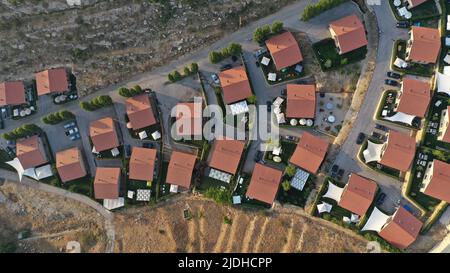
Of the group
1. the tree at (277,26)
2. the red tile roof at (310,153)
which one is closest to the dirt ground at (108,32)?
the tree at (277,26)

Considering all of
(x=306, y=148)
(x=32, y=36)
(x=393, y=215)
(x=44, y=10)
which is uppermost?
(x=44, y=10)

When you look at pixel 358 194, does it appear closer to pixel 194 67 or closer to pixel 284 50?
pixel 284 50

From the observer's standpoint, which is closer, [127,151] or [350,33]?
[350,33]

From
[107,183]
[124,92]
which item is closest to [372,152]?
[124,92]

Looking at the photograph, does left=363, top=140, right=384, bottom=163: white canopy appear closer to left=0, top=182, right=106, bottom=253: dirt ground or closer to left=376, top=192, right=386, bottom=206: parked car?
left=376, top=192, right=386, bottom=206: parked car

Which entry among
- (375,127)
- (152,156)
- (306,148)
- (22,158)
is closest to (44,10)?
(22,158)

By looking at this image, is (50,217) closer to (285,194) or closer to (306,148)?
(285,194)

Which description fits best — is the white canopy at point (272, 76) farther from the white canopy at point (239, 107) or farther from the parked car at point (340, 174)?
the parked car at point (340, 174)
